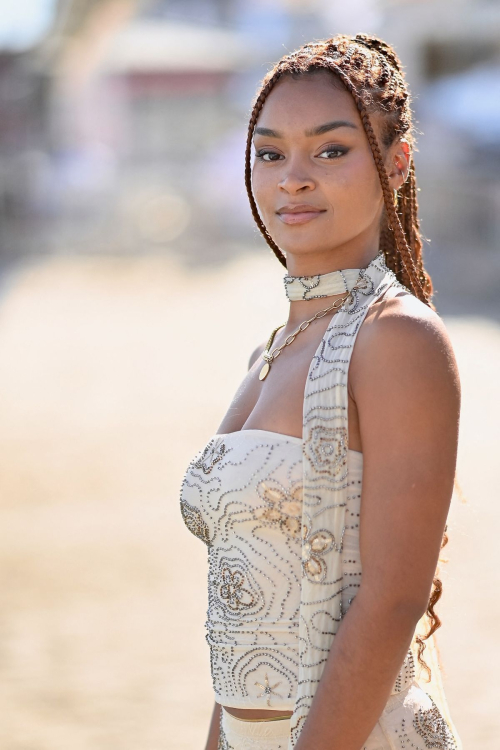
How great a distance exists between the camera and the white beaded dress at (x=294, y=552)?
156 centimetres

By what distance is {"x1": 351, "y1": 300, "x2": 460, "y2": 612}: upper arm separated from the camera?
58.1 inches

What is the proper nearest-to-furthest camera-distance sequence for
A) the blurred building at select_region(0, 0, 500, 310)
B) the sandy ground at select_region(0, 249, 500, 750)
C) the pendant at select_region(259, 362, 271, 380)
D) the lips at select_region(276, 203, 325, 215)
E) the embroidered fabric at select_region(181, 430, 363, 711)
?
the embroidered fabric at select_region(181, 430, 363, 711) < the lips at select_region(276, 203, 325, 215) < the pendant at select_region(259, 362, 271, 380) < the sandy ground at select_region(0, 249, 500, 750) < the blurred building at select_region(0, 0, 500, 310)

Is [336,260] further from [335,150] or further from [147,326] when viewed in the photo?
[147,326]

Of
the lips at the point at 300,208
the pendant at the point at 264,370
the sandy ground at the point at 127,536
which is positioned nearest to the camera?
the lips at the point at 300,208

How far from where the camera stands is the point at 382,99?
1729 millimetres

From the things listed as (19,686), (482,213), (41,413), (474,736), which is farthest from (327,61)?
(482,213)

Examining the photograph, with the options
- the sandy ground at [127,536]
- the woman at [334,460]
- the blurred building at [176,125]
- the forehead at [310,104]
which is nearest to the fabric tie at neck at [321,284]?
the woman at [334,460]

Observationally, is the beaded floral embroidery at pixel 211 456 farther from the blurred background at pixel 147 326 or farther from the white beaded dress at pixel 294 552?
the blurred background at pixel 147 326

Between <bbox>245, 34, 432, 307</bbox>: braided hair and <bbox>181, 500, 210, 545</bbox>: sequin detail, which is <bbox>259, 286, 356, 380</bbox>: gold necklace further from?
<bbox>181, 500, 210, 545</bbox>: sequin detail

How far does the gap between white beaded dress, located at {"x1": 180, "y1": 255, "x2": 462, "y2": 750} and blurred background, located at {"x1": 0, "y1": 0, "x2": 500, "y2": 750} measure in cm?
108

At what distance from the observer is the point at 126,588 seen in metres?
5.46

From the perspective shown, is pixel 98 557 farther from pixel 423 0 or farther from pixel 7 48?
pixel 7 48

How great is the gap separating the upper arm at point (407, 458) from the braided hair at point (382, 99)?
22cm

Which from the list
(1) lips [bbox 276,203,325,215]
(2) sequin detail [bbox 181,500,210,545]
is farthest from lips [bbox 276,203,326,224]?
(2) sequin detail [bbox 181,500,210,545]
